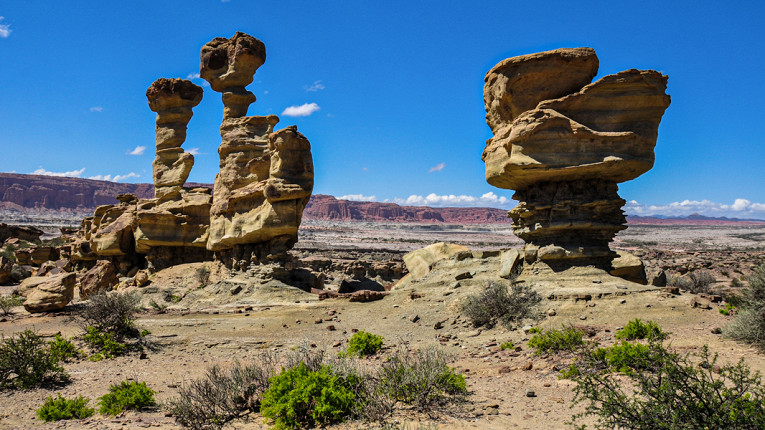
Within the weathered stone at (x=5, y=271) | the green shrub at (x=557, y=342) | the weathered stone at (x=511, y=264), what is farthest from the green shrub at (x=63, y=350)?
the weathered stone at (x=5, y=271)

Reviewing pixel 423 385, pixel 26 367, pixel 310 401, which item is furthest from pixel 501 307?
pixel 26 367

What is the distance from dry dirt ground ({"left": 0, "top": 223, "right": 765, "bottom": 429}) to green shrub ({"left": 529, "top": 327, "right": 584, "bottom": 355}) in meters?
0.24

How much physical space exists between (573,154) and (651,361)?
8442mm

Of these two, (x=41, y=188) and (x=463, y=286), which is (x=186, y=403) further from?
(x=41, y=188)

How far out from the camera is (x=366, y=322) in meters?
13.7

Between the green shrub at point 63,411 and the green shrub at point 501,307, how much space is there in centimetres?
823

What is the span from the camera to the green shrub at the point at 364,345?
10414 millimetres

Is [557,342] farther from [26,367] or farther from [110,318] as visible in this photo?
[110,318]

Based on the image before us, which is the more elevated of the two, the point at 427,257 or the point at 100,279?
the point at 427,257

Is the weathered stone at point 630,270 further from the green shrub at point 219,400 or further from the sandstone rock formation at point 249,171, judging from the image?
the green shrub at point 219,400

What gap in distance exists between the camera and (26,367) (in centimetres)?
869

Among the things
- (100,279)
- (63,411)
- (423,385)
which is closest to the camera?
(423,385)

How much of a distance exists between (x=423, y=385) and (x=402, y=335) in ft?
18.8

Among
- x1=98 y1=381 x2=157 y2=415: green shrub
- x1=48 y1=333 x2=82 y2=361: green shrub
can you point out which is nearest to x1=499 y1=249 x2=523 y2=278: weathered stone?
x1=98 y1=381 x2=157 y2=415: green shrub
